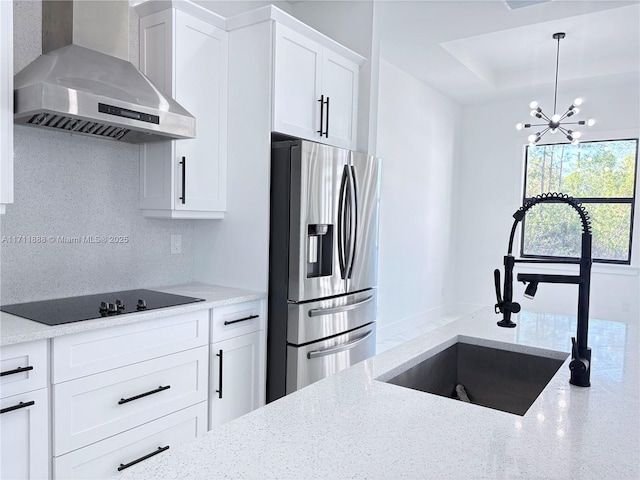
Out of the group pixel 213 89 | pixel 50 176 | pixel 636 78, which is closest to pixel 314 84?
pixel 213 89

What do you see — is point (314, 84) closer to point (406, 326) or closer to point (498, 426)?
point (498, 426)

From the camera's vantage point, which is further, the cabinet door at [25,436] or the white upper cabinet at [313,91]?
the white upper cabinet at [313,91]

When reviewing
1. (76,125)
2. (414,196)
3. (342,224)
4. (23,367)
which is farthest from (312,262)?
(414,196)

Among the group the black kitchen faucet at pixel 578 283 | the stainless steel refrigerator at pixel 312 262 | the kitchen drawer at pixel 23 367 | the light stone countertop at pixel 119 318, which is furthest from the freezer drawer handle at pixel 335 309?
the black kitchen faucet at pixel 578 283

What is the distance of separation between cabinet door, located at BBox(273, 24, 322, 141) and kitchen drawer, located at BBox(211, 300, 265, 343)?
39.1 inches

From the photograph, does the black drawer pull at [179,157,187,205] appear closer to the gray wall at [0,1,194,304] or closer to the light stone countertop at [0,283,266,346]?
the gray wall at [0,1,194,304]

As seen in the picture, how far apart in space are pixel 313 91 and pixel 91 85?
132cm

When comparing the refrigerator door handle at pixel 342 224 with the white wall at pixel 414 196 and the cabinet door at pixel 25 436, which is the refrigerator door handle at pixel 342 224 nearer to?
the cabinet door at pixel 25 436

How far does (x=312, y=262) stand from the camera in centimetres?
273

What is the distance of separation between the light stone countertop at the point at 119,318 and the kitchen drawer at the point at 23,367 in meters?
0.04

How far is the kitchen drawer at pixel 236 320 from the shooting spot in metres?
2.36

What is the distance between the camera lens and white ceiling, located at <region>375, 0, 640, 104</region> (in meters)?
3.53

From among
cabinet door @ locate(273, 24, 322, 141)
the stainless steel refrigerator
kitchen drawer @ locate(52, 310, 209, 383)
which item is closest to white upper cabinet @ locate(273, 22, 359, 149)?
cabinet door @ locate(273, 24, 322, 141)
